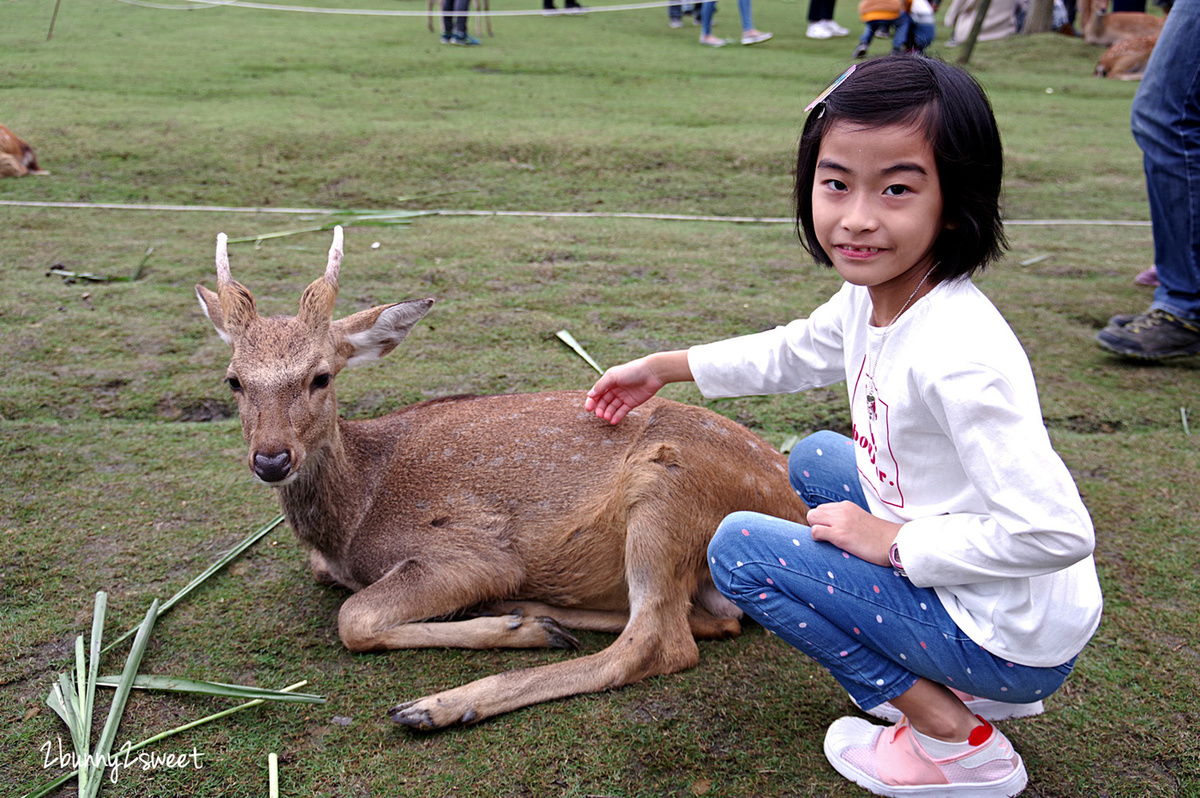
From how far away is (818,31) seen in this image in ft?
68.9

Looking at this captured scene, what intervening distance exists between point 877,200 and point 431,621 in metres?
2.26

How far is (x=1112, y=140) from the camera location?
501 inches

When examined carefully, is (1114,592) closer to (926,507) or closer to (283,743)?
(926,507)

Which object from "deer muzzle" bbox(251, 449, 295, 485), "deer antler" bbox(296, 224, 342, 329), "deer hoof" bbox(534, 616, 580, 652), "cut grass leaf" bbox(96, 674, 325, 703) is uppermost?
"deer antler" bbox(296, 224, 342, 329)

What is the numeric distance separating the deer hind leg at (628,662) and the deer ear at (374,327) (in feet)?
4.04

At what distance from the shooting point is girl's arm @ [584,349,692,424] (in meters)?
3.21

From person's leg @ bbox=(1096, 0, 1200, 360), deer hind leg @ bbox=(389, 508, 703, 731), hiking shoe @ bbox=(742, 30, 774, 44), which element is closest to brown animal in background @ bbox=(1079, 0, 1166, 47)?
hiking shoe @ bbox=(742, 30, 774, 44)

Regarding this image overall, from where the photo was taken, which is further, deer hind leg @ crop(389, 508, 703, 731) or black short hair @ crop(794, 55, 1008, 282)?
deer hind leg @ crop(389, 508, 703, 731)

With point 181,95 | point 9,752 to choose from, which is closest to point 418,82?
point 181,95

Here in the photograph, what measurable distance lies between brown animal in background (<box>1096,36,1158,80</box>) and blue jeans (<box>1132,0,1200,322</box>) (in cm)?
1558

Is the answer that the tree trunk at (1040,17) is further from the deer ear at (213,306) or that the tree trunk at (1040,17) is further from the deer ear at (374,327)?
the deer ear at (213,306)

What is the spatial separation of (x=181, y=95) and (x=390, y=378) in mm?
9132

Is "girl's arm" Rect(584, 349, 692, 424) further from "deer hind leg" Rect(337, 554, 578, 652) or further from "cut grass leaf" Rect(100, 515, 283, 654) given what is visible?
"cut grass leaf" Rect(100, 515, 283, 654)

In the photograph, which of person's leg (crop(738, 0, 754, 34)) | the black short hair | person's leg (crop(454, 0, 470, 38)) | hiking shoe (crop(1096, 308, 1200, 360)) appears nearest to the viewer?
the black short hair
